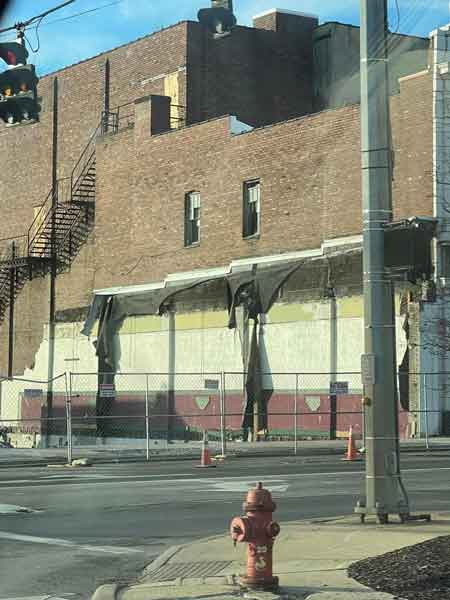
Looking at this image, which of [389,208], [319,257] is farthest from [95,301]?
[389,208]

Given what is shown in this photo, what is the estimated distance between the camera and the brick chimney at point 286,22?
46.2 metres

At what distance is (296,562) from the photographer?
33.3 feet

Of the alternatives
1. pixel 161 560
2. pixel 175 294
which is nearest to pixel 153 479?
pixel 161 560

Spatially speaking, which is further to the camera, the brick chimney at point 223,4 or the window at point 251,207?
the window at point 251,207

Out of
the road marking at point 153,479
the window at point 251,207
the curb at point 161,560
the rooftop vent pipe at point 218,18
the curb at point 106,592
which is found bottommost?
the curb at point 106,592

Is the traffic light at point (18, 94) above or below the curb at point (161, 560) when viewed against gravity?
above

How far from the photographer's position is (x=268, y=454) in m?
28.1

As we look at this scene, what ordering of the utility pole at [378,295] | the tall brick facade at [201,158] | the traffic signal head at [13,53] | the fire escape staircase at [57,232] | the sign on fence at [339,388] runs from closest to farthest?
the utility pole at [378,295] → the traffic signal head at [13,53] → the sign on fence at [339,388] → the tall brick facade at [201,158] → the fire escape staircase at [57,232]

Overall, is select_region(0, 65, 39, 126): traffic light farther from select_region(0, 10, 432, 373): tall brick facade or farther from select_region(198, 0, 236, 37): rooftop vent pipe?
select_region(0, 10, 432, 373): tall brick facade

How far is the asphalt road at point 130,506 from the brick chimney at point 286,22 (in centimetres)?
2553

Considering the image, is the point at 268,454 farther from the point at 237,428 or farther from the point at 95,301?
the point at 95,301

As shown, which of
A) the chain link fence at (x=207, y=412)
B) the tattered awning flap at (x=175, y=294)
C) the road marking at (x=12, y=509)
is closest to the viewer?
the road marking at (x=12, y=509)

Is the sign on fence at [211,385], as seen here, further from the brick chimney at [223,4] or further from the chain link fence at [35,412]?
the brick chimney at [223,4]

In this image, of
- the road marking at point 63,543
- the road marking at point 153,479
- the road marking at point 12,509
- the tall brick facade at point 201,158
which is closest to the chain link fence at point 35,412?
the tall brick facade at point 201,158
